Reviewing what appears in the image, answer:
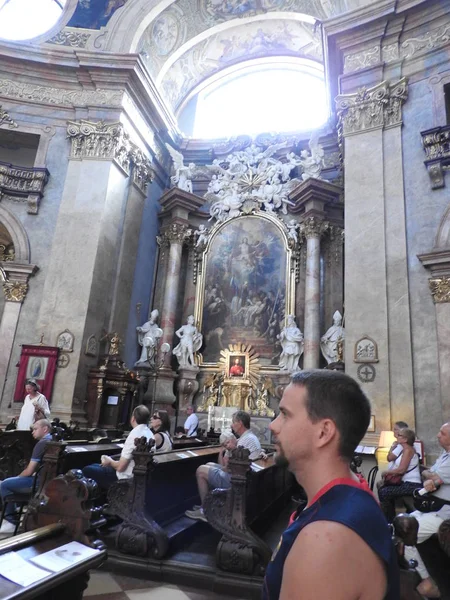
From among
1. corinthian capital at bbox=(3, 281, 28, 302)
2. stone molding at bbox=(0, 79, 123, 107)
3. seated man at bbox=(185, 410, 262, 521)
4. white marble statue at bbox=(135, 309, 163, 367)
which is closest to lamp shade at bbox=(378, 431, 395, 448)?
seated man at bbox=(185, 410, 262, 521)

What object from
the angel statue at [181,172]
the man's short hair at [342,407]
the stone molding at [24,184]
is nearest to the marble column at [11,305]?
the stone molding at [24,184]

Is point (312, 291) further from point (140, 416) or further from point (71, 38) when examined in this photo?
point (71, 38)

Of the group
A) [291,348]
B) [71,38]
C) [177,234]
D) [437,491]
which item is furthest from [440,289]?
[71,38]

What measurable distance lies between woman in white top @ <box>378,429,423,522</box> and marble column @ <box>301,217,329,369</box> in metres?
6.04

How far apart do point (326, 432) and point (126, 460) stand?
11.5ft

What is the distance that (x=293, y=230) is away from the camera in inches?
502

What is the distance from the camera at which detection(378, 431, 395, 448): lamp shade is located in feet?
A: 24.9

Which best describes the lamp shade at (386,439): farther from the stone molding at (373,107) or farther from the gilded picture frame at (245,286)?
the stone molding at (373,107)

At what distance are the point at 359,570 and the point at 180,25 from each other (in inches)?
634

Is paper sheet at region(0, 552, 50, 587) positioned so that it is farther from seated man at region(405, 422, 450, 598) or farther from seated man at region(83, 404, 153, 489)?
seated man at region(405, 422, 450, 598)

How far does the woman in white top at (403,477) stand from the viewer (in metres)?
4.61

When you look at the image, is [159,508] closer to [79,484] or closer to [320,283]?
[79,484]

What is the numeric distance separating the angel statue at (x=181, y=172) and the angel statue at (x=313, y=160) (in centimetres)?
348

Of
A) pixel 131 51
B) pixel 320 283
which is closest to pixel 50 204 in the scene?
pixel 131 51
